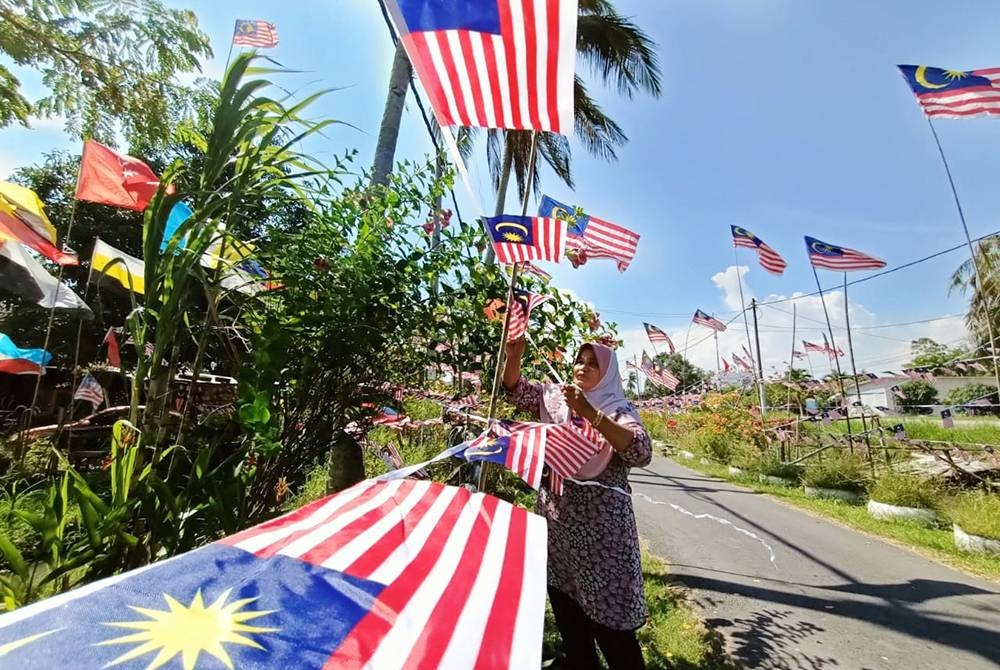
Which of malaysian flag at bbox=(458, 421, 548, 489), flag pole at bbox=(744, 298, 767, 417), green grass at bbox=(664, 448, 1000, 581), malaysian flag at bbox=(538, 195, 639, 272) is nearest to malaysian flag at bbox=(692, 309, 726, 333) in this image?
flag pole at bbox=(744, 298, 767, 417)

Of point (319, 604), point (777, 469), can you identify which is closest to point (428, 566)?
point (319, 604)

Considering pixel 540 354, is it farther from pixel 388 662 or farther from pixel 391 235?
pixel 388 662

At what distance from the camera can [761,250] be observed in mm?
11781

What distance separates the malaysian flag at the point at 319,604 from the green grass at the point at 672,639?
200cm

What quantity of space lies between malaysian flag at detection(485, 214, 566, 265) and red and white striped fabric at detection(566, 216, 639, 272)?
2.94 meters

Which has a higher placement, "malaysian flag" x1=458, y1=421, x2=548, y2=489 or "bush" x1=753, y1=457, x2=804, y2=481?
"malaysian flag" x1=458, y1=421, x2=548, y2=489

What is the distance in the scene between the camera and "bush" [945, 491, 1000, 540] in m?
6.31

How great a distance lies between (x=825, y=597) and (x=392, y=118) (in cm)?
660

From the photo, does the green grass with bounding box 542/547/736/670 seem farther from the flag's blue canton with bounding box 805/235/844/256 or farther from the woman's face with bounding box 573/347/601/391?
the flag's blue canton with bounding box 805/235/844/256

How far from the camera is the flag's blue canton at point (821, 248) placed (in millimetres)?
9484

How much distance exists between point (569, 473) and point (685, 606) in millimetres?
3223

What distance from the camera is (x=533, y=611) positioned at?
101cm

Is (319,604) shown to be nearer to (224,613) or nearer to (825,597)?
(224,613)

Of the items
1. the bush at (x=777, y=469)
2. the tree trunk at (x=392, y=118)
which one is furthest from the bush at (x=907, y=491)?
the tree trunk at (x=392, y=118)
